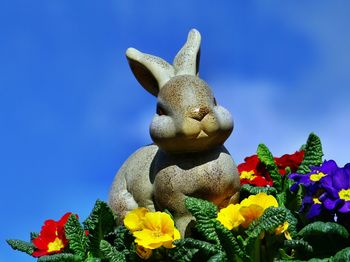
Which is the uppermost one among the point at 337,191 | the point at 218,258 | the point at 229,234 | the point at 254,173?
the point at 254,173

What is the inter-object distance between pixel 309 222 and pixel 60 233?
1437 millimetres

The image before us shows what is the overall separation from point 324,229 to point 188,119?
911 mm

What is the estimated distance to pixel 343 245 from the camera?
3.50 metres

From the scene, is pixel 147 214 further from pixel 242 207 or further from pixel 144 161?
pixel 144 161

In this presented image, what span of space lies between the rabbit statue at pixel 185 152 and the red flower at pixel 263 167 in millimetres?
669

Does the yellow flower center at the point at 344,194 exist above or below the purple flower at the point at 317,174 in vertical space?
below

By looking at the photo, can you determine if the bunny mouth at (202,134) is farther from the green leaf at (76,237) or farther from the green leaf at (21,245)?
the green leaf at (21,245)

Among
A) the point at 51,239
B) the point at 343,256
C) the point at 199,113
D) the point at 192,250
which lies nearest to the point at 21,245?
the point at 51,239

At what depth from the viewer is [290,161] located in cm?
457

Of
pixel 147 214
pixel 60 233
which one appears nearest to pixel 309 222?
pixel 147 214

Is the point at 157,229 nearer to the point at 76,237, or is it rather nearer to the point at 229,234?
the point at 229,234

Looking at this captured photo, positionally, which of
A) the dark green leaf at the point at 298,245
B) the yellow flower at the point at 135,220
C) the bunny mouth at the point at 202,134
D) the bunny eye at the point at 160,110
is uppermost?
the bunny eye at the point at 160,110

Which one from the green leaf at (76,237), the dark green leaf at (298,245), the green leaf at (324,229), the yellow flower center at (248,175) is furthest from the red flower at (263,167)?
the green leaf at (76,237)

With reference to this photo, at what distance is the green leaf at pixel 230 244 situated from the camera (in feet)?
10.3
